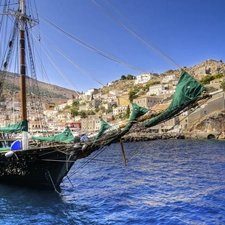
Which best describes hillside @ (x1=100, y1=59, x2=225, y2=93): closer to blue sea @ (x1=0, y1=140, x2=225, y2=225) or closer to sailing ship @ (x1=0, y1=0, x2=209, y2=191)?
blue sea @ (x1=0, y1=140, x2=225, y2=225)

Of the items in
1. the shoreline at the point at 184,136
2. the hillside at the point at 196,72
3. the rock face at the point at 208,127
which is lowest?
the shoreline at the point at 184,136

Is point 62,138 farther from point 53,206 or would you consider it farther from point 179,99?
point 179,99

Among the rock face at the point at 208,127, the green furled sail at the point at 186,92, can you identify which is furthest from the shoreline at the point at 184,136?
the green furled sail at the point at 186,92

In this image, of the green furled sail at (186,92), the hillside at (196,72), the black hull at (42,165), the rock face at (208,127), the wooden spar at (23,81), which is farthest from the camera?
the hillside at (196,72)

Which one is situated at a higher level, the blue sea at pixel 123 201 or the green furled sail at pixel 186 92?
the green furled sail at pixel 186 92

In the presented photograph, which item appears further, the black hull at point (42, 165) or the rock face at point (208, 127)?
the rock face at point (208, 127)

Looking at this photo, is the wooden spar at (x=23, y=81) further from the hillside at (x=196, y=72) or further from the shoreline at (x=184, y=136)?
the hillside at (x=196, y=72)

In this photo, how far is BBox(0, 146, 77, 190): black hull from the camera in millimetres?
11789

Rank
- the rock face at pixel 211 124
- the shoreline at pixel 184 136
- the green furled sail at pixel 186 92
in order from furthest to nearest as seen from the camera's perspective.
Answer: the rock face at pixel 211 124 < the shoreline at pixel 184 136 < the green furled sail at pixel 186 92

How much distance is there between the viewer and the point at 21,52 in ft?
47.4

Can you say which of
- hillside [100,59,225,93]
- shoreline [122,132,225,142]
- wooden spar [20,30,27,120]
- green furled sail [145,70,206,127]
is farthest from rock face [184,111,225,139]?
hillside [100,59,225,93]

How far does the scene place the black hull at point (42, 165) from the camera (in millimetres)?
11789

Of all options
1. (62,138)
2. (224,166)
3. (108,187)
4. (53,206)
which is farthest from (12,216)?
(224,166)

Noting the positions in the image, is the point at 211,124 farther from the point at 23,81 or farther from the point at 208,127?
the point at 23,81
